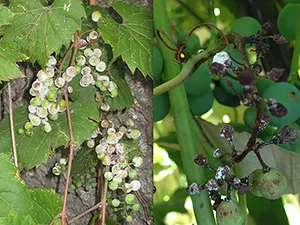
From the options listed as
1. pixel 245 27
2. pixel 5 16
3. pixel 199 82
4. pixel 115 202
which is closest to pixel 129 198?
pixel 115 202

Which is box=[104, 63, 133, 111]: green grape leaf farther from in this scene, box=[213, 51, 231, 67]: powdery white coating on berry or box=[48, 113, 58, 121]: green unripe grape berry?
box=[213, 51, 231, 67]: powdery white coating on berry

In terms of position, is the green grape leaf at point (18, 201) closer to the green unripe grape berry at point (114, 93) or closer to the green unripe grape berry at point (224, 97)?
the green unripe grape berry at point (114, 93)

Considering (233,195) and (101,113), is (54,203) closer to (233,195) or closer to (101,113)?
(101,113)

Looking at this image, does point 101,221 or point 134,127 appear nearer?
point 101,221

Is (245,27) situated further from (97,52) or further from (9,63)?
(9,63)

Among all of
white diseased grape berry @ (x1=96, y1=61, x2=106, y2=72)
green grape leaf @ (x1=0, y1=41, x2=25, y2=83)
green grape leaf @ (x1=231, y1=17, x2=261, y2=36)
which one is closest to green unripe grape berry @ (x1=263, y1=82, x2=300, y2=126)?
green grape leaf @ (x1=231, y1=17, x2=261, y2=36)

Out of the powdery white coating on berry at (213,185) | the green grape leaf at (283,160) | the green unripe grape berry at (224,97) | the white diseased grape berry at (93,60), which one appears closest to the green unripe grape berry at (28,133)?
the white diseased grape berry at (93,60)

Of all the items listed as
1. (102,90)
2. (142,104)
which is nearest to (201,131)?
(142,104)
